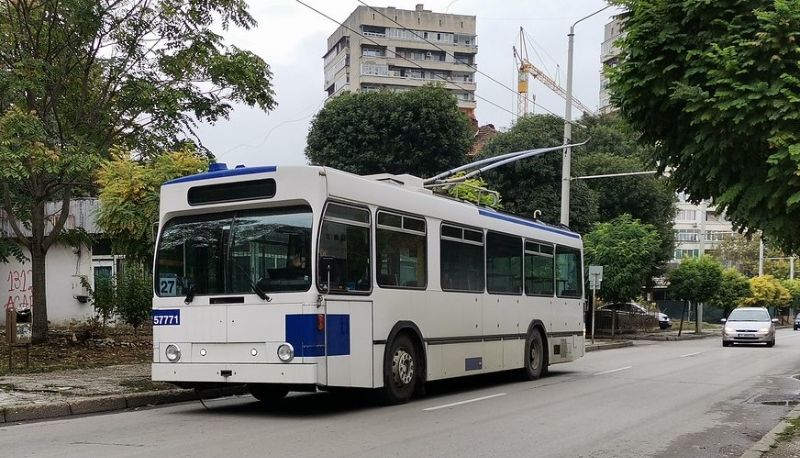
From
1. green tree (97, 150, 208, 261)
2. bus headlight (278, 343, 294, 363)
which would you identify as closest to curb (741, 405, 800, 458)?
bus headlight (278, 343, 294, 363)

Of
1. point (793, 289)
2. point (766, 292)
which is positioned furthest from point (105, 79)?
point (793, 289)

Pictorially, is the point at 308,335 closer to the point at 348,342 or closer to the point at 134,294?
the point at 348,342

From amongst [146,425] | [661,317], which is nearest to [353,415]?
[146,425]

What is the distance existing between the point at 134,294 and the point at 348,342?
11111 millimetres

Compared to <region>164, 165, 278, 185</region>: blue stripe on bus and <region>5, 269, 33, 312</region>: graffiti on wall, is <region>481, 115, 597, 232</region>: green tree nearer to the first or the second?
<region>5, 269, 33, 312</region>: graffiti on wall

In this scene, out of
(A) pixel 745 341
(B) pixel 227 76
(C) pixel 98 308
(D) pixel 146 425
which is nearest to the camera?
(D) pixel 146 425

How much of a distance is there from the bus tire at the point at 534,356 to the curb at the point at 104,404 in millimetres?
5608

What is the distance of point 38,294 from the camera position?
60.6ft

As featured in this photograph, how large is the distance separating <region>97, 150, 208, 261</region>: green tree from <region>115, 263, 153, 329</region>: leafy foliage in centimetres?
456

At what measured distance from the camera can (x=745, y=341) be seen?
32.3m

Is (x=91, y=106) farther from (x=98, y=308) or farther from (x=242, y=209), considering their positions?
(x=242, y=209)

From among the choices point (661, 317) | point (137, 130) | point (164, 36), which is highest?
point (164, 36)

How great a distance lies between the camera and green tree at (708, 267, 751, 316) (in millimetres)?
46566

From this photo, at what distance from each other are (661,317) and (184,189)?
45.1 metres
